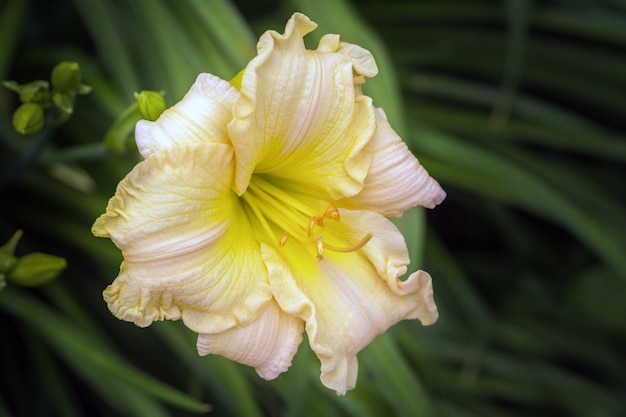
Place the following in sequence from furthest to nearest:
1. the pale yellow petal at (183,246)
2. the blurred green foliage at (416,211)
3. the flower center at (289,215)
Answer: the blurred green foliage at (416,211) → the flower center at (289,215) → the pale yellow petal at (183,246)

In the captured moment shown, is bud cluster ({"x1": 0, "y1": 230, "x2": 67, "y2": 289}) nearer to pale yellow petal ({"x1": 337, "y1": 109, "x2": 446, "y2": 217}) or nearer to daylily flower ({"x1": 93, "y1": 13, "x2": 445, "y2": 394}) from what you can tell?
Answer: daylily flower ({"x1": 93, "y1": 13, "x2": 445, "y2": 394})

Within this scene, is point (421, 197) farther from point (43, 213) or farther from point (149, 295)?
point (43, 213)

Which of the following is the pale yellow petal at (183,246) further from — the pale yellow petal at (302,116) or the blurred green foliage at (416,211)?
the blurred green foliage at (416,211)

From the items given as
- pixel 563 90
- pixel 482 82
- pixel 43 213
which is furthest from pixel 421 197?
pixel 482 82

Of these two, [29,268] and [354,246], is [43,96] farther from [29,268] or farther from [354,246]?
[354,246]

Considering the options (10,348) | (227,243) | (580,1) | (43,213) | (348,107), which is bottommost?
(10,348)

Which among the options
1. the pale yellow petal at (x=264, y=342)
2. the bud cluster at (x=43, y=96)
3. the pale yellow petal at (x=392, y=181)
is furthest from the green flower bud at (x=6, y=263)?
the pale yellow petal at (x=392, y=181)

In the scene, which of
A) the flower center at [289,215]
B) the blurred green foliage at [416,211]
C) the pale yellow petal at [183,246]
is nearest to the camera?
the pale yellow petal at [183,246]
